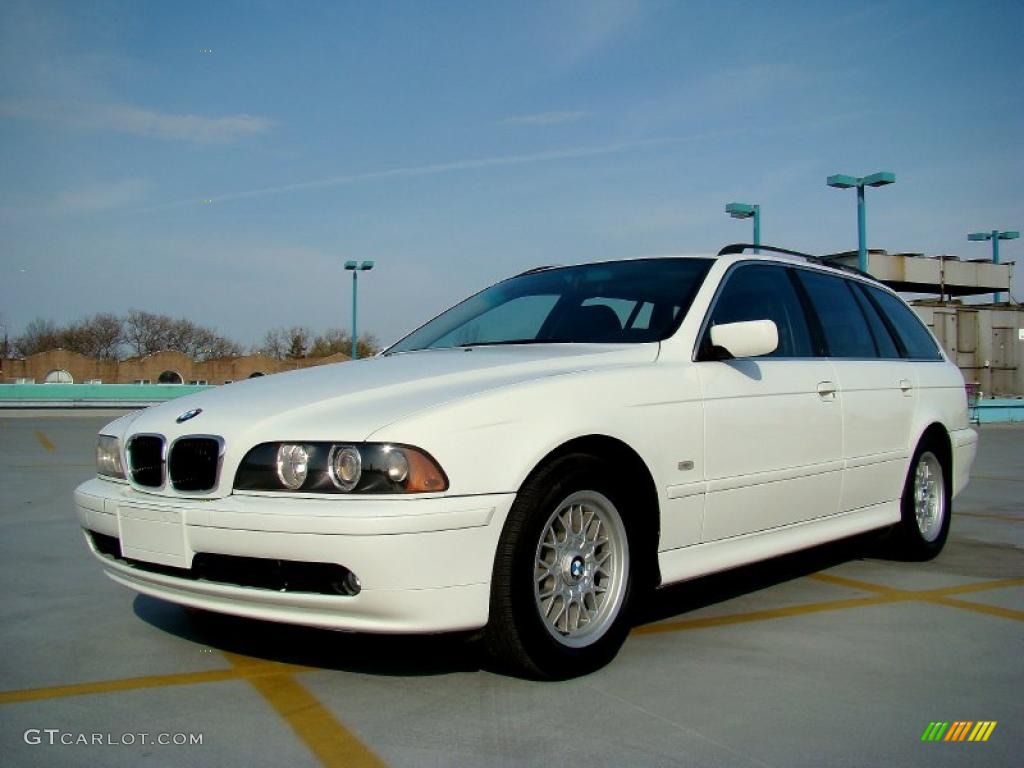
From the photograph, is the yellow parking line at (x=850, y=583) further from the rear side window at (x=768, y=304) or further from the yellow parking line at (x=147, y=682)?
the yellow parking line at (x=147, y=682)

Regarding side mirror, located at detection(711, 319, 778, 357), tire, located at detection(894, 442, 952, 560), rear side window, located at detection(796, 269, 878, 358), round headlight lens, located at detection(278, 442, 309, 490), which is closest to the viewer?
round headlight lens, located at detection(278, 442, 309, 490)

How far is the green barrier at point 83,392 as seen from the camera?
106ft

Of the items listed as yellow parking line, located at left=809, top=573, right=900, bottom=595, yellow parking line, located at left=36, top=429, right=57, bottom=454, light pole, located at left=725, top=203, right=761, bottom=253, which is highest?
light pole, located at left=725, top=203, right=761, bottom=253

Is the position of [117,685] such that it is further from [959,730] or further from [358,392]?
[959,730]

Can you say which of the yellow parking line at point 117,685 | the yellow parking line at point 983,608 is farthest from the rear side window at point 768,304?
the yellow parking line at point 117,685

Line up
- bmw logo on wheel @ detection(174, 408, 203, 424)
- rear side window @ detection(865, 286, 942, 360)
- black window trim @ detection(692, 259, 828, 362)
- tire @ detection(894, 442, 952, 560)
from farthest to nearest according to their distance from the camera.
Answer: rear side window @ detection(865, 286, 942, 360), tire @ detection(894, 442, 952, 560), black window trim @ detection(692, 259, 828, 362), bmw logo on wheel @ detection(174, 408, 203, 424)

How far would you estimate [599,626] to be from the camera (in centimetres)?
350

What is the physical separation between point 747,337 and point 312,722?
2221mm

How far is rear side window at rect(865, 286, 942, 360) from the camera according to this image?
5.88m

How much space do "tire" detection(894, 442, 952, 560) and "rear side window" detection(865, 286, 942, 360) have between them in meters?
0.60

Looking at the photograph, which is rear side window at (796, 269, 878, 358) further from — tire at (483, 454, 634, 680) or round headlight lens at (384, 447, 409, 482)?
round headlight lens at (384, 447, 409, 482)

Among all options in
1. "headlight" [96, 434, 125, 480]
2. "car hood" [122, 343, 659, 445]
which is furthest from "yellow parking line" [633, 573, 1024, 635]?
"headlight" [96, 434, 125, 480]

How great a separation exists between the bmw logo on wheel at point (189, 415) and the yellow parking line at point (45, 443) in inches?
438

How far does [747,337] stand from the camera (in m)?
3.97
